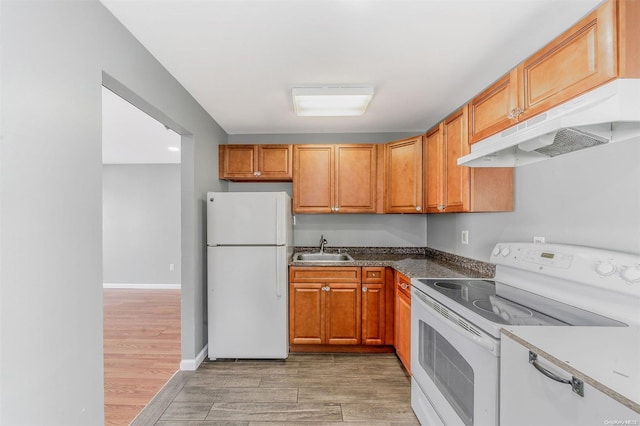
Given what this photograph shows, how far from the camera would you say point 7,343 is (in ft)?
3.21

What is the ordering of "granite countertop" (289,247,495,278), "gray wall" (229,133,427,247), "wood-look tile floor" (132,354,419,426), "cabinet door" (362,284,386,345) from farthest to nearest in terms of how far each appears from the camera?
"gray wall" (229,133,427,247) < "cabinet door" (362,284,386,345) < "granite countertop" (289,247,495,278) < "wood-look tile floor" (132,354,419,426)

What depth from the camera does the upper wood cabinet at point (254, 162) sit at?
321cm

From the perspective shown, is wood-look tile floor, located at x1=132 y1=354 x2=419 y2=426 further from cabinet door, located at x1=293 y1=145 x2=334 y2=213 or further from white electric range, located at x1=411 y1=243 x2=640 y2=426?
cabinet door, located at x1=293 y1=145 x2=334 y2=213

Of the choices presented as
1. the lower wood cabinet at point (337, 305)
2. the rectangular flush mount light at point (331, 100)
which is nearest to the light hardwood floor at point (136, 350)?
the lower wood cabinet at point (337, 305)

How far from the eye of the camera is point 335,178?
3.16 m

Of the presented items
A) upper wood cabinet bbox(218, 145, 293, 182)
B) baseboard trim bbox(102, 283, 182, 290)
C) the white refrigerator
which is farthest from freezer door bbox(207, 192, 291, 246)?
baseboard trim bbox(102, 283, 182, 290)

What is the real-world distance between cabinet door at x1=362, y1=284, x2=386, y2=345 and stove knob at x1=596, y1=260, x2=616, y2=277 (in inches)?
66.7

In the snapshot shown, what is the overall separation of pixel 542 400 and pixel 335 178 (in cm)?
250

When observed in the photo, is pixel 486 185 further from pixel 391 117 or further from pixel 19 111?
pixel 19 111

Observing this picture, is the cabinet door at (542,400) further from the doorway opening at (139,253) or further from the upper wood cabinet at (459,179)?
the doorway opening at (139,253)

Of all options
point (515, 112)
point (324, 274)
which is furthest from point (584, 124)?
point (324, 274)

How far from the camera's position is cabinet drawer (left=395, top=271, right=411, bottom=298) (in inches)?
91.6

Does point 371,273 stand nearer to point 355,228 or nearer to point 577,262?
point 355,228

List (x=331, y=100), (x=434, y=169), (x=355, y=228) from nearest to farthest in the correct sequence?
(x=331, y=100) < (x=434, y=169) < (x=355, y=228)
